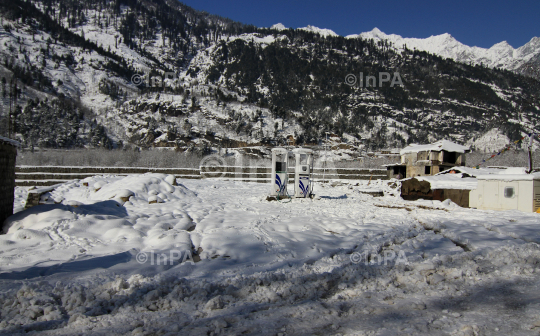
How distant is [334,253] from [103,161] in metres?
32.7

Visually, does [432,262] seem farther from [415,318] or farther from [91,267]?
[91,267]

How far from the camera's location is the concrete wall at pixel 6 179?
253 inches

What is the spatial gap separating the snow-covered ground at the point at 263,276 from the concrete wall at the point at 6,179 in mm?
412

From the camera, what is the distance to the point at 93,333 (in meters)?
2.51

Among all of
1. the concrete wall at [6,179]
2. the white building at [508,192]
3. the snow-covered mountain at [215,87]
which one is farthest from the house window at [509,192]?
the snow-covered mountain at [215,87]

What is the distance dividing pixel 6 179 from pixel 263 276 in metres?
6.93

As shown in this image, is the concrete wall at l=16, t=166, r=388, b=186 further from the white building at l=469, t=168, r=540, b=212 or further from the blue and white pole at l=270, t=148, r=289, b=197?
the white building at l=469, t=168, r=540, b=212

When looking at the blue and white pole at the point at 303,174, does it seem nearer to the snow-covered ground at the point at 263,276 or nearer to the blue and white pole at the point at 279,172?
the blue and white pole at the point at 279,172

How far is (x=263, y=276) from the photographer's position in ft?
12.6

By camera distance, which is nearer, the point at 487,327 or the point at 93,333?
the point at 487,327

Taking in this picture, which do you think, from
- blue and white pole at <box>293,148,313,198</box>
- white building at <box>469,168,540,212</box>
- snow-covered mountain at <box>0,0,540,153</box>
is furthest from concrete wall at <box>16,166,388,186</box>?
snow-covered mountain at <box>0,0,540,153</box>

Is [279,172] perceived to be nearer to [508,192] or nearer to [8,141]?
[508,192]

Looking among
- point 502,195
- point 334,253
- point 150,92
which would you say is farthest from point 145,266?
point 150,92

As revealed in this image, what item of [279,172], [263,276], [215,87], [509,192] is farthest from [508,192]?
[215,87]
